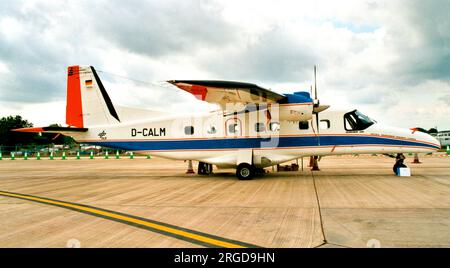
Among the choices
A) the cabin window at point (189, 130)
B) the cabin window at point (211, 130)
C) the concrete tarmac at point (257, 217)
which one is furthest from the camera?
the cabin window at point (189, 130)

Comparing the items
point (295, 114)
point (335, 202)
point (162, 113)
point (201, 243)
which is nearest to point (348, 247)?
point (201, 243)

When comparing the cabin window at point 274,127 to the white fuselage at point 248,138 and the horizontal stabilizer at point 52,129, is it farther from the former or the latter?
the horizontal stabilizer at point 52,129

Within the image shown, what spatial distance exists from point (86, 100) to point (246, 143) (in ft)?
25.6

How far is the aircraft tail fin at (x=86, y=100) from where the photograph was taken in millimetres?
12875

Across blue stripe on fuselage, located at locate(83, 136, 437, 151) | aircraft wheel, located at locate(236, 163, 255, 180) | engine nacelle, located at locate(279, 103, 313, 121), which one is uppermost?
engine nacelle, located at locate(279, 103, 313, 121)

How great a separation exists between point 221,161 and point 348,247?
8.34 meters

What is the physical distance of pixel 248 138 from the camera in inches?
456

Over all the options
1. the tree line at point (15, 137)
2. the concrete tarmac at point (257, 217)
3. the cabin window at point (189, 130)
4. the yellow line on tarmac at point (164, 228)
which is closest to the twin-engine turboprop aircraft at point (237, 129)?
the cabin window at point (189, 130)

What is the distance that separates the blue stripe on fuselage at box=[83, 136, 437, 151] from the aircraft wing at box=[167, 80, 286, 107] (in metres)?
1.72

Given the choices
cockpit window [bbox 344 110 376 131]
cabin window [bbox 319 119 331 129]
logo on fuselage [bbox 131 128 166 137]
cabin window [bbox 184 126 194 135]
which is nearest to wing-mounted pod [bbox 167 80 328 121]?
cabin window [bbox 319 119 331 129]

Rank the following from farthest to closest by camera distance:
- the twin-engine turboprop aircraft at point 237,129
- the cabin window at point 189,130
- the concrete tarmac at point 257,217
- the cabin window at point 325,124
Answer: the cabin window at point 189,130, the cabin window at point 325,124, the twin-engine turboprop aircraft at point 237,129, the concrete tarmac at point 257,217

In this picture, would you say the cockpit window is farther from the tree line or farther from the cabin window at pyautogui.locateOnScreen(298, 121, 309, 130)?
the tree line

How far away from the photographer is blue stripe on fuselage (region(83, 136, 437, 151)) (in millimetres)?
11086

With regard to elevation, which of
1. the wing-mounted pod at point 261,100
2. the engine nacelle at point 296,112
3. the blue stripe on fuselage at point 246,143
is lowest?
the blue stripe on fuselage at point 246,143
